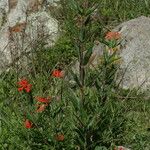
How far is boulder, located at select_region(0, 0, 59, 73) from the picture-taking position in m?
7.09

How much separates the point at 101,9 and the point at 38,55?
1762 mm

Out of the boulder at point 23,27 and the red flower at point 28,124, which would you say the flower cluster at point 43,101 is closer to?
the red flower at point 28,124

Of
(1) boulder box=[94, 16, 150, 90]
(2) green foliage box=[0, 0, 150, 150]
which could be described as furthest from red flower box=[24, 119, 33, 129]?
(1) boulder box=[94, 16, 150, 90]

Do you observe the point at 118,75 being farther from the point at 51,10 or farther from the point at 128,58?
the point at 51,10

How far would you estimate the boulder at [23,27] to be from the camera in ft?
23.3

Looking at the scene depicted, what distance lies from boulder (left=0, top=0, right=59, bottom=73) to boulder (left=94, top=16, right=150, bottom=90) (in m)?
0.98

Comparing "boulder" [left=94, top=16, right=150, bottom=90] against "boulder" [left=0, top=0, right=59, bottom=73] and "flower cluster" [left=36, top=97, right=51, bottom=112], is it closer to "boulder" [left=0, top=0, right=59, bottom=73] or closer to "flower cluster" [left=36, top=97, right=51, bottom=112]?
"boulder" [left=0, top=0, right=59, bottom=73]

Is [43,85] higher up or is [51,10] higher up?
[51,10]

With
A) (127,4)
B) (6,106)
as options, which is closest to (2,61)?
(6,106)

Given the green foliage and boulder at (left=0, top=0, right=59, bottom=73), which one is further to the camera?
boulder at (left=0, top=0, right=59, bottom=73)

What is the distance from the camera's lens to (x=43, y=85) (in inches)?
261

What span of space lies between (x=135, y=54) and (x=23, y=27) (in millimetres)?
2040

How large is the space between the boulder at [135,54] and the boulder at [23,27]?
980 millimetres

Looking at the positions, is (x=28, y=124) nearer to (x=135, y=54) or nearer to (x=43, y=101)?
(x=43, y=101)
